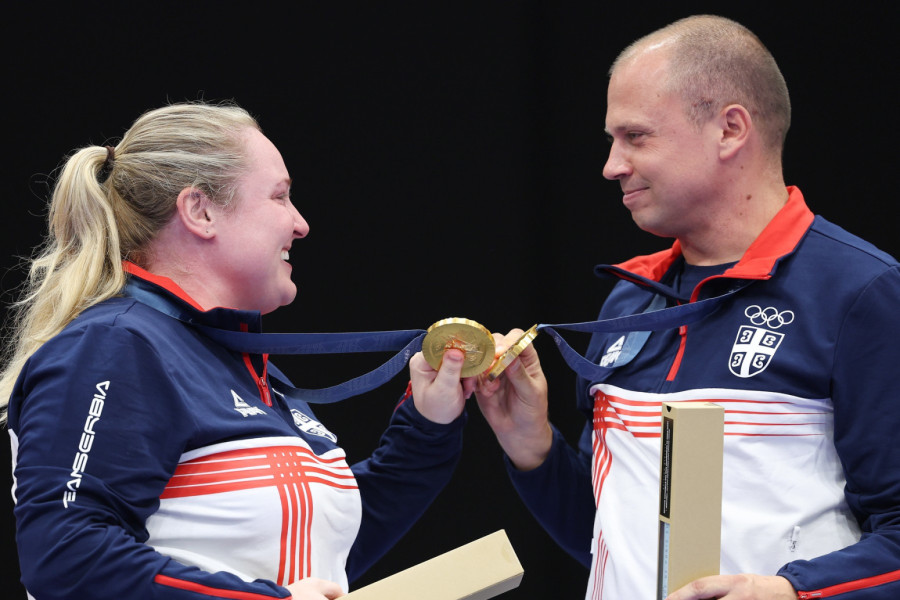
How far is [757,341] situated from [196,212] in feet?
3.39

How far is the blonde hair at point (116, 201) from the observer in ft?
5.55

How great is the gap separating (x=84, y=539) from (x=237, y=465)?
0.93ft

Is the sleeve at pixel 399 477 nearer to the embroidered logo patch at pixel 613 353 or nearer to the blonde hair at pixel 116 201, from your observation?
the embroidered logo patch at pixel 613 353

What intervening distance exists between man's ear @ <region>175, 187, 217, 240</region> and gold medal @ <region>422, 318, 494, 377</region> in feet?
1.48

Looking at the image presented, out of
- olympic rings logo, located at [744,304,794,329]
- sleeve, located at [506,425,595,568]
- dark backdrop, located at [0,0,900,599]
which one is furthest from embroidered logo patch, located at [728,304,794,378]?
dark backdrop, located at [0,0,900,599]

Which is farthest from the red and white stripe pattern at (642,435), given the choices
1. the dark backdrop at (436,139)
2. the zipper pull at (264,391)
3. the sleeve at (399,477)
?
the dark backdrop at (436,139)

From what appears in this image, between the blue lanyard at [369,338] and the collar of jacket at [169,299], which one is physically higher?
the collar of jacket at [169,299]

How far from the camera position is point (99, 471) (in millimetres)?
1400

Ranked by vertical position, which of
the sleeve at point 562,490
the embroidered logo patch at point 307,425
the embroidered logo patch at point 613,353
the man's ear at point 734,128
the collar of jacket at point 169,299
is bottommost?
the sleeve at point 562,490

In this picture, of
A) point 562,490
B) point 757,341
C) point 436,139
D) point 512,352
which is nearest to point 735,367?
point 757,341

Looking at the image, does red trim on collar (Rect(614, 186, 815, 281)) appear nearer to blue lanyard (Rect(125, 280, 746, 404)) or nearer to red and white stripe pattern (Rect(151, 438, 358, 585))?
blue lanyard (Rect(125, 280, 746, 404))

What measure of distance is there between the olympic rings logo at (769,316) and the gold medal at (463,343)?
0.47 m

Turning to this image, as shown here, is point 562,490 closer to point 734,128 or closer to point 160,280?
point 734,128

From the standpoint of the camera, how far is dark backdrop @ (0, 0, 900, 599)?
276cm
